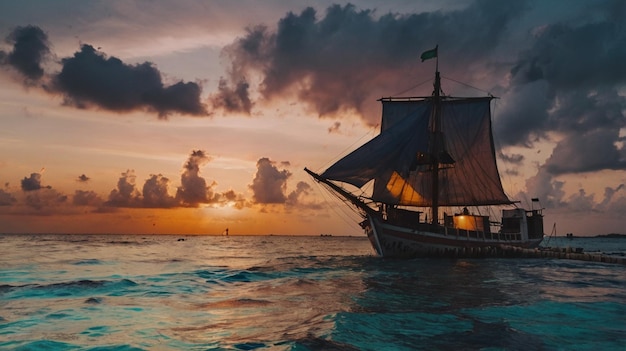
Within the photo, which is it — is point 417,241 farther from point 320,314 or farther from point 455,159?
point 320,314

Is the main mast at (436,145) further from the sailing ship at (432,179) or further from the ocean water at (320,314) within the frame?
the ocean water at (320,314)

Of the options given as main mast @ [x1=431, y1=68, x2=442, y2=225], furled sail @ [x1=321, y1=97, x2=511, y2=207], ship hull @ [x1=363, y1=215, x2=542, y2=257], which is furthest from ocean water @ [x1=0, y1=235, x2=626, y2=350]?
furled sail @ [x1=321, y1=97, x2=511, y2=207]

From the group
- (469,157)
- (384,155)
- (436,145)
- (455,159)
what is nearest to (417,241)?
(384,155)

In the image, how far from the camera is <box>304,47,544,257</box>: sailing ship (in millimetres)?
55438

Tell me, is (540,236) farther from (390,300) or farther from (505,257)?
(390,300)

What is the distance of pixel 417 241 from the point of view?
179 ft

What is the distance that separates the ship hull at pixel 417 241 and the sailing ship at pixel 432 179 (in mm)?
121

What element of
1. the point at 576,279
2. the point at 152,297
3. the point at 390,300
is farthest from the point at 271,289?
the point at 576,279

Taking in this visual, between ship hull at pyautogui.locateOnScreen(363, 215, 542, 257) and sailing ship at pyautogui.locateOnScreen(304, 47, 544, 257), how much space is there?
0.12 m

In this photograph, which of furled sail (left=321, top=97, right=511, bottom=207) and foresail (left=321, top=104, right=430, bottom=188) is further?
furled sail (left=321, top=97, right=511, bottom=207)

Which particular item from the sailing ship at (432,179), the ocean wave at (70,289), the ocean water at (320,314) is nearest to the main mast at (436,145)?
the sailing ship at (432,179)

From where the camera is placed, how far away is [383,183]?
57.9 metres

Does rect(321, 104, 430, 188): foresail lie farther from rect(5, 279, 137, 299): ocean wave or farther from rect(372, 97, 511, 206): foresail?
rect(5, 279, 137, 299): ocean wave

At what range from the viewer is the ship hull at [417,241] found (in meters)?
54.8
